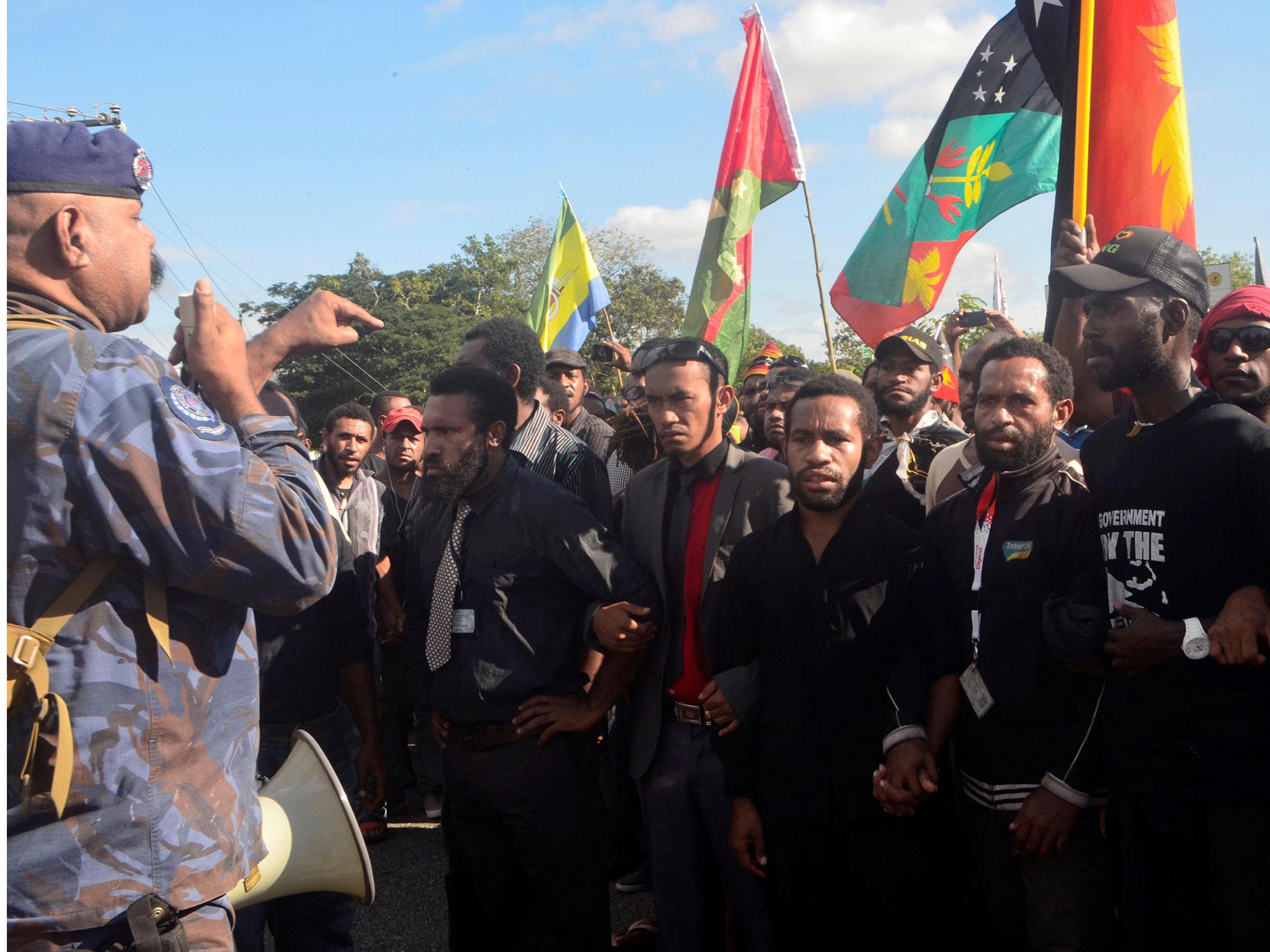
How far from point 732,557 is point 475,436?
3.30ft

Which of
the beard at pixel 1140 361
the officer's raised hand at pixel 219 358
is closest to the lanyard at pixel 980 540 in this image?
the beard at pixel 1140 361

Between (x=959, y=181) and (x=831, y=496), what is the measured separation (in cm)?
384

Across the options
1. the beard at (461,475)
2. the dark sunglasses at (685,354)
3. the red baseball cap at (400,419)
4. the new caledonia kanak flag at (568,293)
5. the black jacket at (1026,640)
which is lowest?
the black jacket at (1026,640)

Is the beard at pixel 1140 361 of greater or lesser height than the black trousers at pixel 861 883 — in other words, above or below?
above

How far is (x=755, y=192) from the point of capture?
7453 mm

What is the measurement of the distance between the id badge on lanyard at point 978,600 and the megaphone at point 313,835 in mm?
1730

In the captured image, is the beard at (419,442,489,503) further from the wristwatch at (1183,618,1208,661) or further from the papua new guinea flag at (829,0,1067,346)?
the papua new guinea flag at (829,0,1067,346)

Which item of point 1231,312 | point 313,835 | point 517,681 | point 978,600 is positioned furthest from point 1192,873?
point 313,835

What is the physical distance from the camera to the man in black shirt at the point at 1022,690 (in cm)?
262

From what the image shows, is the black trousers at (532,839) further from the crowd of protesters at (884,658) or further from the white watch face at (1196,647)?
the white watch face at (1196,647)

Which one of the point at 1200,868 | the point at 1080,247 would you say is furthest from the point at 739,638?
the point at 1080,247

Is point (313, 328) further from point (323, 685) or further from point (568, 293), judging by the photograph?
point (568, 293)

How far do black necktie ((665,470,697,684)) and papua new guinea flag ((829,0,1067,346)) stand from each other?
3009mm

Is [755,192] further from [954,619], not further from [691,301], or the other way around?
[954,619]
